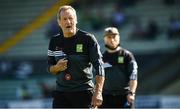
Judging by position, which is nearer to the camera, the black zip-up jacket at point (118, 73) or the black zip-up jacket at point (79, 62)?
the black zip-up jacket at point (79, 62)

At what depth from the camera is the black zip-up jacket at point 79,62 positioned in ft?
24.5

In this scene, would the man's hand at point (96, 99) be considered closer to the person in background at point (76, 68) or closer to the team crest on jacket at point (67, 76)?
the person in background at point (76, 68)

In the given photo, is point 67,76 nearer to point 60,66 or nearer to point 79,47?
point 60,66

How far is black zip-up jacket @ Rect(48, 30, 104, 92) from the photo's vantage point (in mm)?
7473

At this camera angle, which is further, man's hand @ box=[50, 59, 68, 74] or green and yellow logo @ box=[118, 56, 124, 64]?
green and yellow logo @ box=[118, 56, 124, 64]

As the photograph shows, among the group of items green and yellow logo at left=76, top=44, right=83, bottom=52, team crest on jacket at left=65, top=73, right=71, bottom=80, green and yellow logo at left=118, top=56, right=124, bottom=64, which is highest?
green and yellow logo at left=76, top=44, right=83, bottom=52

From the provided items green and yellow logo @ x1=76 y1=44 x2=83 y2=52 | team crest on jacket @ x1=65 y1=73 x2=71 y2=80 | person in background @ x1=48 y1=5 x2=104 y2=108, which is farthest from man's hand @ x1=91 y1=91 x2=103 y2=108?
green and yellow logo @ x1=76 y1=44 x2=83 y2=52

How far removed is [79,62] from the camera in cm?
749

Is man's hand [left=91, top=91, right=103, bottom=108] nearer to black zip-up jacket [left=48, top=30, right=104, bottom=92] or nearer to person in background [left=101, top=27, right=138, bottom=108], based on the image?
Answer: black zip-up jacket [left=48, top=30, right=104, bottom=92]

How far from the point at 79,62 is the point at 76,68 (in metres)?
0.08

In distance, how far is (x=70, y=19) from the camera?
24.0 ft

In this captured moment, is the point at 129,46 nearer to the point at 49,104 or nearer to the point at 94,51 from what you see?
the point at 49,104

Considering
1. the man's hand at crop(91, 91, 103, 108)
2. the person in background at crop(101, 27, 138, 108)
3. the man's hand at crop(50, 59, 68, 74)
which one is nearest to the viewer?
the man's hand at crop(91, 91, 103, 108)

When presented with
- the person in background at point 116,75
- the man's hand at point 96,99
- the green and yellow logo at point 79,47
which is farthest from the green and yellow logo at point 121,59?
the man's hand at point 96,99
